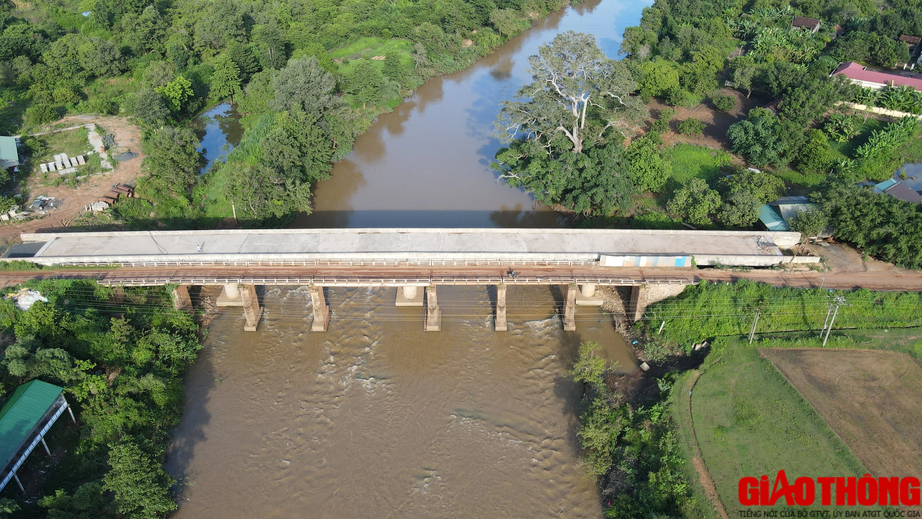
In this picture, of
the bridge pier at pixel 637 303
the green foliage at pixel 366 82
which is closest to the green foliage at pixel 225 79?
the green foliage at pixel 366 82

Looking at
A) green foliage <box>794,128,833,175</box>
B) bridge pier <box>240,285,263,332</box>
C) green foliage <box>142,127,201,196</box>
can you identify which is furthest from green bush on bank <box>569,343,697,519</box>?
green foliage <box>142,127,201,196</box>

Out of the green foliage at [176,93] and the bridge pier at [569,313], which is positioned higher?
the green foliage at [176,93]

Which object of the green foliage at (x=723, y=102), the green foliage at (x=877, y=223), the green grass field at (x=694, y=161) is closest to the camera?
the green foliage at (x=877, y=223)

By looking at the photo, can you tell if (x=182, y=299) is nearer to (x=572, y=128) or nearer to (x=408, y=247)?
(x=408, y=247)

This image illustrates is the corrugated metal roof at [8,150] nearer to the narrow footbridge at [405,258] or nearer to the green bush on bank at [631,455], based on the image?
the narrow footbridge at [405,258]

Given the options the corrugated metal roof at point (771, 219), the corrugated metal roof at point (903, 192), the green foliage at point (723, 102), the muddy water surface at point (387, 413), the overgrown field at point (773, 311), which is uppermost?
the green foliage at point (723, 102)

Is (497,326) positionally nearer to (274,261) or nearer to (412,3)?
(274,261)

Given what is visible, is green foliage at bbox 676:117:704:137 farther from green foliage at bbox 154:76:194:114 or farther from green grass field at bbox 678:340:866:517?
green foliage at bbox 154:76:194:114

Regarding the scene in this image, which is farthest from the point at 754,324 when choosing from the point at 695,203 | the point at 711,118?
the point at 711,118
